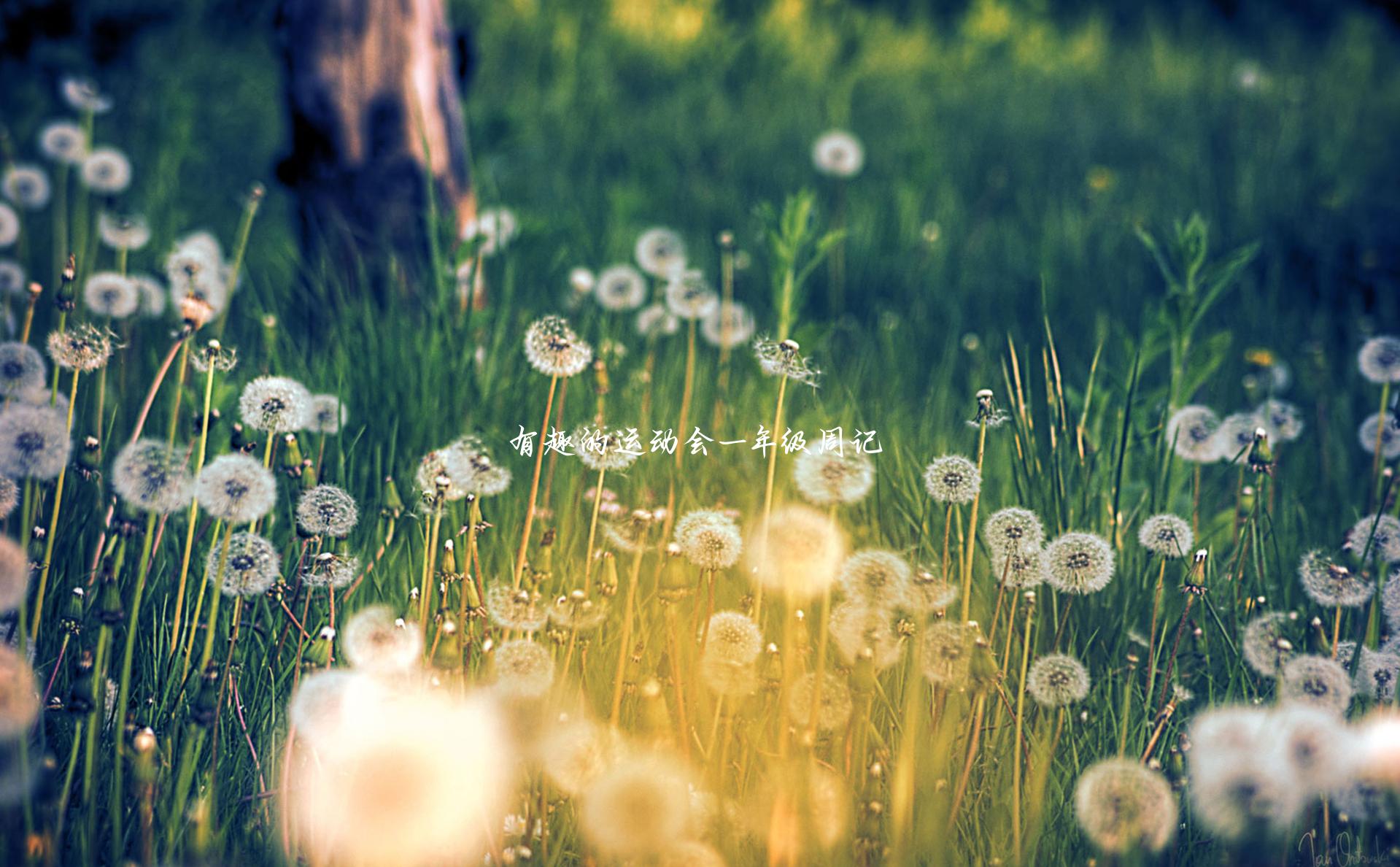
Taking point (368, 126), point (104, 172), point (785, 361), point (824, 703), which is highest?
point (368, 126)

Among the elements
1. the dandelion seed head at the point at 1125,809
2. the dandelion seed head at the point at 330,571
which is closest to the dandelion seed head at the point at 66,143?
the dandelion seed head at the point at 330,571

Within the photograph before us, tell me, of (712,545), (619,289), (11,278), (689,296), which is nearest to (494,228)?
(619,289)

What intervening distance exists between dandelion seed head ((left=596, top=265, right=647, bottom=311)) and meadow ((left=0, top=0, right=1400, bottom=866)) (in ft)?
0.07

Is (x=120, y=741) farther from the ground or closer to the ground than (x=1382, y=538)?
closer to the ground

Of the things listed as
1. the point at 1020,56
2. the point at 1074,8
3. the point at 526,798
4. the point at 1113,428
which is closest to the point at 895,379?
the point at 1113,428

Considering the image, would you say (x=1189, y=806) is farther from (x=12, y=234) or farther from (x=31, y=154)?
(x=31, y=154)

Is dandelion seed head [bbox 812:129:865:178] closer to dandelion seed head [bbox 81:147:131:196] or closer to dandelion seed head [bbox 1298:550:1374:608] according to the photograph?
dandelion seed head [bbox 81:147:131:196]

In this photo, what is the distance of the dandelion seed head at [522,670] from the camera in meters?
1.29

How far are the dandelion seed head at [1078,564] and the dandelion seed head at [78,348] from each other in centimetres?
153

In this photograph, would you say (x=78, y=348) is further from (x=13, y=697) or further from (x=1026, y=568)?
(x=1026, y=568)

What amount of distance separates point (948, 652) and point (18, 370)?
1.50 meters

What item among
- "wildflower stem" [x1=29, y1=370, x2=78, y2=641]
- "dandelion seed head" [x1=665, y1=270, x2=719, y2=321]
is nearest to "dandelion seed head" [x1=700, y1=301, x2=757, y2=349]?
"dandelion seed head" [x1=665, y1=270, x2=719, y2=321]

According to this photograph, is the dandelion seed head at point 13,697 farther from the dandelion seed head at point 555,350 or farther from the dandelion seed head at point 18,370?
the dandelion seed head at point 555,350

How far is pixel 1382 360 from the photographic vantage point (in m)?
1.88
